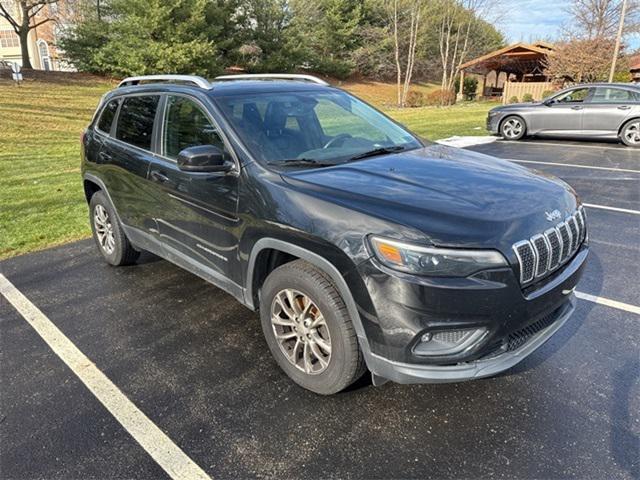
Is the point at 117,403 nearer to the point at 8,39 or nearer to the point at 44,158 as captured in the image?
the point at 44,158

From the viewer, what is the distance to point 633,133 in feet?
40.0

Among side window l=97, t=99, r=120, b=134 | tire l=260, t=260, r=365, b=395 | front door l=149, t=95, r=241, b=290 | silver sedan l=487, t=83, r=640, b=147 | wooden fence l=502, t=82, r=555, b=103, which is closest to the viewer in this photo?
tire l=260, t=260, r=365, b=395

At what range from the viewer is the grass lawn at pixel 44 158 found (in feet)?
19.6

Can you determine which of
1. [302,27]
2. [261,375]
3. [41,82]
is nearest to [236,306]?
[261,375]

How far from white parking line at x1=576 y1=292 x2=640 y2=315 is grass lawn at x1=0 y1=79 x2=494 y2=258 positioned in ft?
17.8

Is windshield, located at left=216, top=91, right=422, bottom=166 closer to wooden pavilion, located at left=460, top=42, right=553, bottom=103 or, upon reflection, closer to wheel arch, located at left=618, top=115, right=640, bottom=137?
wheel arch, located at left=618, top=115, right=640, bottom=137

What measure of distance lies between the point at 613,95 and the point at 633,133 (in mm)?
1095

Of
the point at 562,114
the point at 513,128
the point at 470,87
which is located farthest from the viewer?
the point at 470,87

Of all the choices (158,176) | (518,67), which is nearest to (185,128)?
(158,176)

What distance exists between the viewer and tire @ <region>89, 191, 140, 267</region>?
461 cm

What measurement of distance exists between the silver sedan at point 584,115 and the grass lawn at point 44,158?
2.03 m

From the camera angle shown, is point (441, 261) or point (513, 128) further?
point (513, 128)

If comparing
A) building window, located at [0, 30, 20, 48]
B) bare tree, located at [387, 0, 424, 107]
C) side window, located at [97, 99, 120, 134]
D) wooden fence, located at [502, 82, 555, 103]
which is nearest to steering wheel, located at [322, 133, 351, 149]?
side window, located at [97, 99, 120, 134]

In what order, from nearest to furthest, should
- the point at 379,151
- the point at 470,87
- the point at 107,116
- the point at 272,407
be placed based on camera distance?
the point at 272,407, the point at 379,151, the point at 107,116, the point at 470,87
